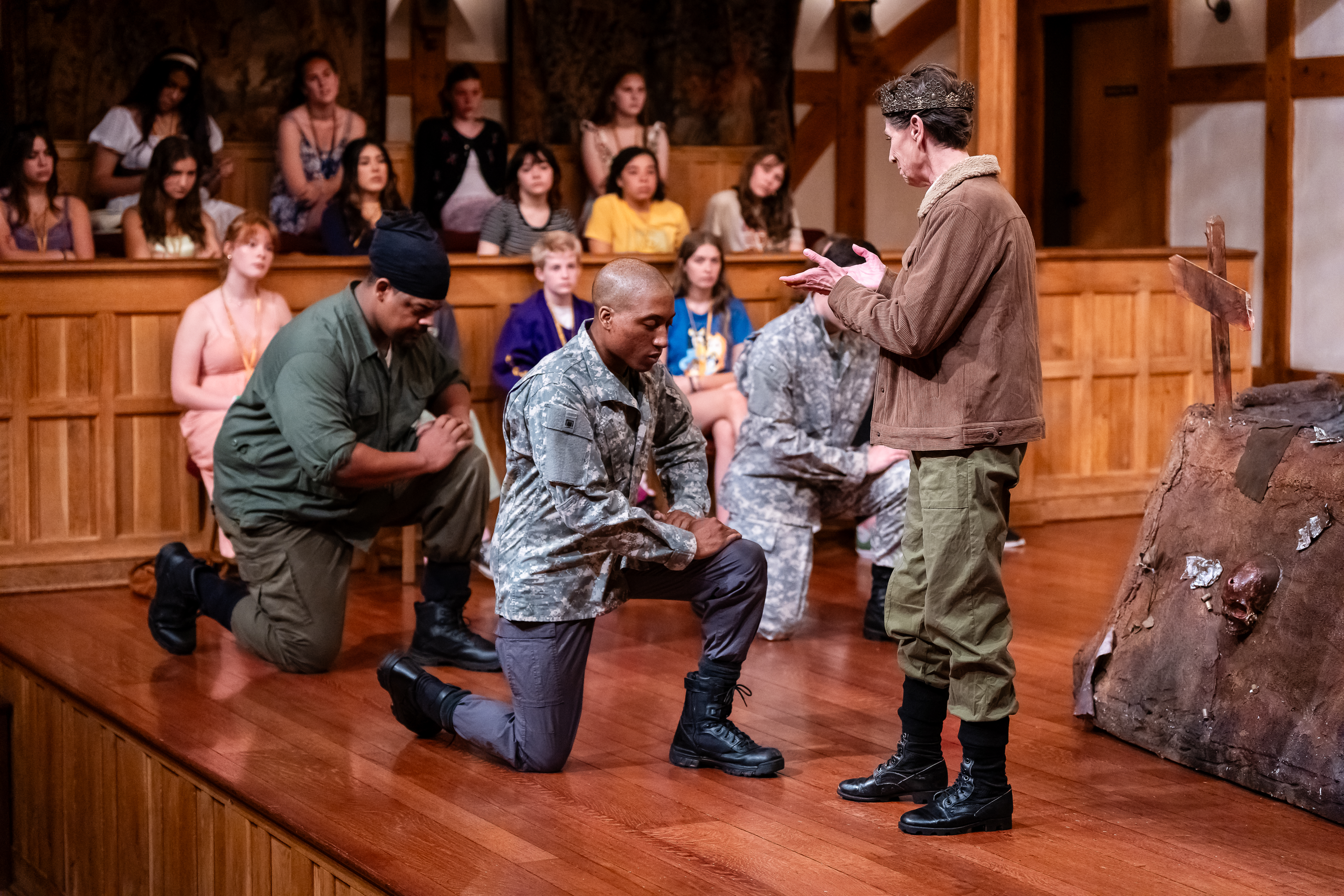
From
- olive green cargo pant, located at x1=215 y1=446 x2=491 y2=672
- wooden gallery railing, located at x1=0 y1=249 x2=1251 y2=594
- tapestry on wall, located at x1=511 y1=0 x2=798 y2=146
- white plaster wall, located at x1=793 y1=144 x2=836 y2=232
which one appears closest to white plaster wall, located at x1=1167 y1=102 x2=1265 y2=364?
white plaster wall, located at x1=793 y1=144 x2=836 y2=232

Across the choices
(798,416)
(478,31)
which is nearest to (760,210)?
(798,416)

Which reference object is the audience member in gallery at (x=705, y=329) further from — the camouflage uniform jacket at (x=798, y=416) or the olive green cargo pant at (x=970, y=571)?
the olive green cargo pant at (x=970, y=571)

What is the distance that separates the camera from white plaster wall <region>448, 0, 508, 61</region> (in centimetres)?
834

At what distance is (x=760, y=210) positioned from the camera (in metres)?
6.52

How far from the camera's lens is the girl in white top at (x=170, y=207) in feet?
17.9

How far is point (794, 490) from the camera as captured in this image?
449 centimetres

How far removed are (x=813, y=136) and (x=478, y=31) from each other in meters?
2.05

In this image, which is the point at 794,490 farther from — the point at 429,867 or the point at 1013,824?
the point at 429,867

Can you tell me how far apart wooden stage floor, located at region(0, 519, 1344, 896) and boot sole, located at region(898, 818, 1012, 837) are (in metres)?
0.02

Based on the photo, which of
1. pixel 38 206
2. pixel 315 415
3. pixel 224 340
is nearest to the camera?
pixel 315 415

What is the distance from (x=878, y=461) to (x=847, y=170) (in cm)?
522

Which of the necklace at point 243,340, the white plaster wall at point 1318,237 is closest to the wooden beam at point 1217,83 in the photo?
the white plaster wall at point 1318,237

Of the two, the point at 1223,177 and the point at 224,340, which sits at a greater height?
the point at 1223,177

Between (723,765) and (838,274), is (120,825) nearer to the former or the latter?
(723,765)
